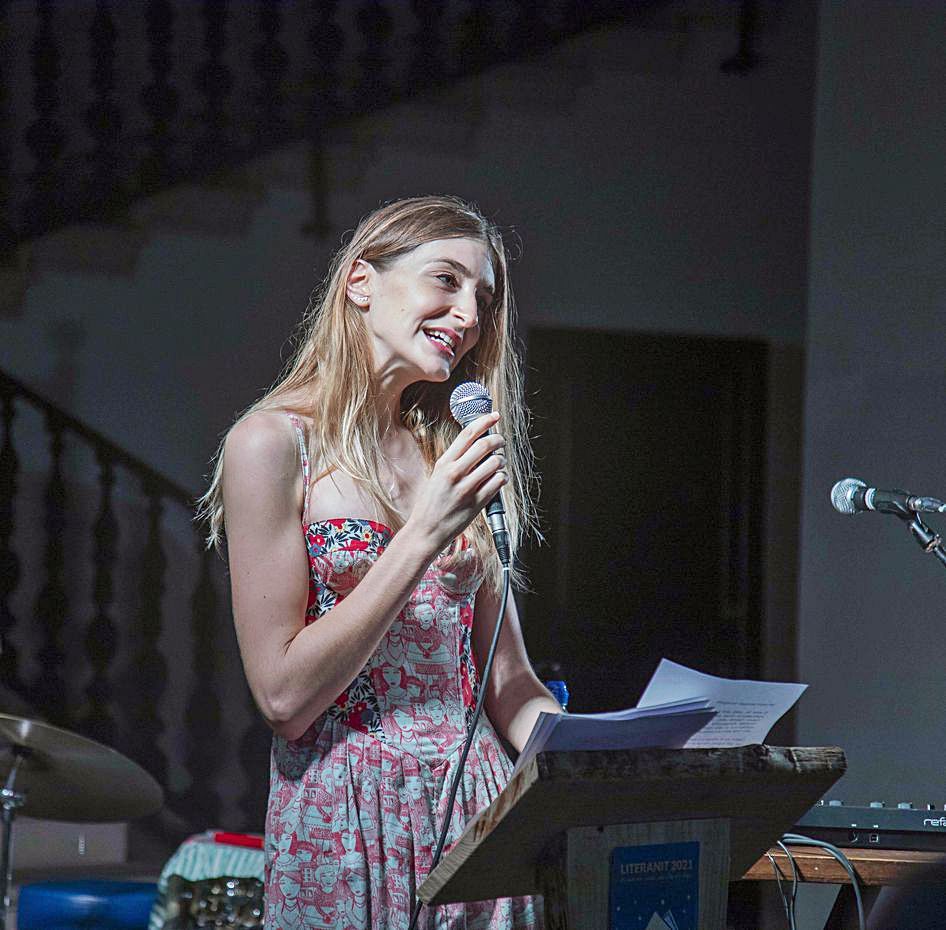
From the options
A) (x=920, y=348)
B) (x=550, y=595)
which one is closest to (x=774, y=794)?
(x=920, y=348)

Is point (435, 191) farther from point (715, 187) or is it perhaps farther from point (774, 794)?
point (774, 794)

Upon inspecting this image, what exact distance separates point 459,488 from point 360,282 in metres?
0.41

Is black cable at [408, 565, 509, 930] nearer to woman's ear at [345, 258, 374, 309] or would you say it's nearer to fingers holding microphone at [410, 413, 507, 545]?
fingers holding microphone at [410, 413, 507, 545]

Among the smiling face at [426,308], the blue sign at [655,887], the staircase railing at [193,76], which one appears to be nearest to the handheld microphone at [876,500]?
the smiling face at [426,308]

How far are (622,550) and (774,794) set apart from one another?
3.70 m

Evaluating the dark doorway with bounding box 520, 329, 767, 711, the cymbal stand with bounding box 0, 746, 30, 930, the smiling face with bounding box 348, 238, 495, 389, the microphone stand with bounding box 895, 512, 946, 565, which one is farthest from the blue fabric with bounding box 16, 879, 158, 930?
the dark doorway with bounding box 520, 329, 767, 711

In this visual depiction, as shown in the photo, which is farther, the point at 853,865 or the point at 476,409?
the point at 853,865

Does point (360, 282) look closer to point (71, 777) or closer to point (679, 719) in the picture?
point (679, 719)

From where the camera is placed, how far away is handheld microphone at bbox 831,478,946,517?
1.61 metres

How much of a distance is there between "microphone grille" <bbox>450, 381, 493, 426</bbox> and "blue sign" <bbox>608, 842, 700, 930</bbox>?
0.54 meters

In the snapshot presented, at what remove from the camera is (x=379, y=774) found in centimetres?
131

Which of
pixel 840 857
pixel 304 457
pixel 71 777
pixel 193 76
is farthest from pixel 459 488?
pixel 193 76

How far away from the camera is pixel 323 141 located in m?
4.77

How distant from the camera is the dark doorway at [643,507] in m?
4.73
